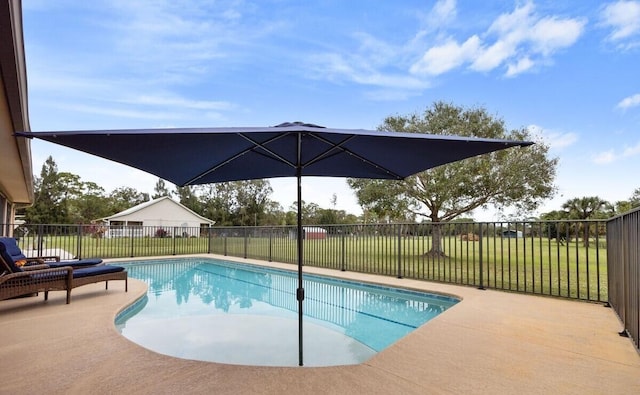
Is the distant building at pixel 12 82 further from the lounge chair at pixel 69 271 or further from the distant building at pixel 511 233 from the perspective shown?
the distant building at pixel 511 233

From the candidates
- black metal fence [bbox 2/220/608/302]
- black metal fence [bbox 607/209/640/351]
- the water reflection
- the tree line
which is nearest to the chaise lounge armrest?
the water reflection

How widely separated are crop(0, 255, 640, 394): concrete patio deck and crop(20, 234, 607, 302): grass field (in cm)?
169

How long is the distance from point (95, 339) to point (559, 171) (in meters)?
13.8

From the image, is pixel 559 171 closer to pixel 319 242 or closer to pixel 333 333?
pixel 319 242

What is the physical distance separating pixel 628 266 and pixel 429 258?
18.6ft

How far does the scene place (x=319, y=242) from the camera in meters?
9.62

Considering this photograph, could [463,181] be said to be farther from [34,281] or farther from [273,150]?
[34,281]

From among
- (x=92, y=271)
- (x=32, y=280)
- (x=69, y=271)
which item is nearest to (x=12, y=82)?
(x=32, y=280)

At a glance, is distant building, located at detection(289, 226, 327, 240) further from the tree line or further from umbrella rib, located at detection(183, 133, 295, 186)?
umbrella rib, located at detection(183, 133, 295, 186)

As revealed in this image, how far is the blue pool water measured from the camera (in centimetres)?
366

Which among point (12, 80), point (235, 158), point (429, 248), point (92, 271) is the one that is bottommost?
point (429, 248)

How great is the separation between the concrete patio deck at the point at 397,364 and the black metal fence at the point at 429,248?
1.48 metres

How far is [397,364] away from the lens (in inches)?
108

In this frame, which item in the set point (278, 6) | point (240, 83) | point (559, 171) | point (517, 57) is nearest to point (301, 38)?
point (278, 6)
